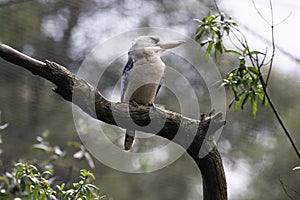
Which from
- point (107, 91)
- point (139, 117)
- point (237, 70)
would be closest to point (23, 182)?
point (139, 117)

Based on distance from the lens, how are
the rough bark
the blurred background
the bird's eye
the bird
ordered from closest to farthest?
the rough bark
the bird
the bird's eye
the blurred background

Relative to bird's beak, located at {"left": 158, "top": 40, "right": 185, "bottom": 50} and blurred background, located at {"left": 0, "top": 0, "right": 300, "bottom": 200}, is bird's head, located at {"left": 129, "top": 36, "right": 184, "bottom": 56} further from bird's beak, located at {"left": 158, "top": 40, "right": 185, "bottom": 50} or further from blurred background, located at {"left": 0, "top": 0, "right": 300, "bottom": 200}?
blurred background, located at {"left": 0, "top": 0, "right": 300, "bottom": 200}

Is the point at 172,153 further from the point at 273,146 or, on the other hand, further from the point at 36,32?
the point at 36,32

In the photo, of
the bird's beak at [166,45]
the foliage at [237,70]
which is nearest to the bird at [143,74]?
the bird's beak at [166,45]

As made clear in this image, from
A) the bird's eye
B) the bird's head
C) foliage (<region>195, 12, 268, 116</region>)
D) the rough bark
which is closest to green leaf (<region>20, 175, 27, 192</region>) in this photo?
the rough bark

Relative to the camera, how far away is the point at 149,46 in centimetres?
269

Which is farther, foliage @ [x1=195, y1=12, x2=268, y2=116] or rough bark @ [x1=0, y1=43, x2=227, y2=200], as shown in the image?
foliage @ [x1=195, y1=12, x2=268, y2=116]

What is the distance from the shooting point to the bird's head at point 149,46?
2.68 m

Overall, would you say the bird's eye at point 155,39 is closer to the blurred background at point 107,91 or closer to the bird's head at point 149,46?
the bird's head at point 149,46

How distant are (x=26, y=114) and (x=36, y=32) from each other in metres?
0.59

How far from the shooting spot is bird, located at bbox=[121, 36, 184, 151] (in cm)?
261

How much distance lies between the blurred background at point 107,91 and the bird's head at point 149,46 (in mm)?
1210

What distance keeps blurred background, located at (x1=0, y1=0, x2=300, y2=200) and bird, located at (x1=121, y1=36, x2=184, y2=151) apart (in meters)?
1.28

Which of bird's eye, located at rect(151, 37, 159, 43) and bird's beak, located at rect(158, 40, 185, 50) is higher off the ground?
bird's eye, located at rect(151, 37, 159, 43)
